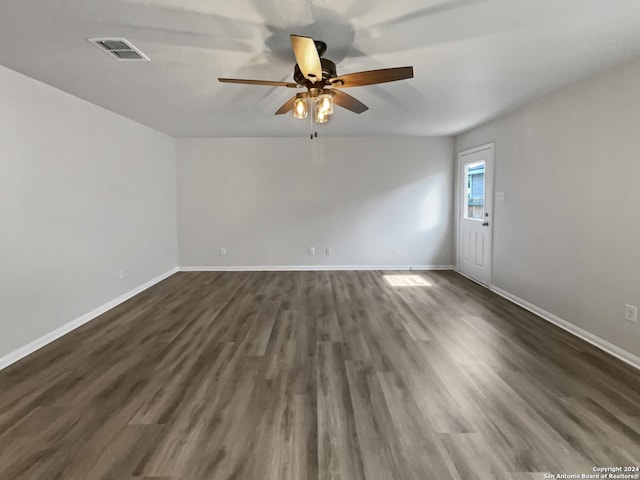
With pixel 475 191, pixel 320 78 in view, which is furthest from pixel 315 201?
pixel 320 78

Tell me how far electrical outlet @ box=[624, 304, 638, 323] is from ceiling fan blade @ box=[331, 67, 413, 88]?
Result: 101 inches

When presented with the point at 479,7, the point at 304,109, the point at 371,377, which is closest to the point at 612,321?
the point at 371,377

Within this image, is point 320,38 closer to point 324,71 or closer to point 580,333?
point 324,71

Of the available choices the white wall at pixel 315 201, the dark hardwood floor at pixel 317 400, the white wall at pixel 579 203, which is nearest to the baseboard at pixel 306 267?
the white wall at pixel 315 201

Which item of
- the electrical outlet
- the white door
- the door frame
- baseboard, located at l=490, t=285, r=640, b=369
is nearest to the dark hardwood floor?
baseboard, located at l=490, t=285, r=640, b=369

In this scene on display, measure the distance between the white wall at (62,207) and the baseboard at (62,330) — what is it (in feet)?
0.16

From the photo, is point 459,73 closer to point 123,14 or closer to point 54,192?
point 123,14

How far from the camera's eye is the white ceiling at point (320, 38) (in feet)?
6.35

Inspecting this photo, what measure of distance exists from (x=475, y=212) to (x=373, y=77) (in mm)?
3870

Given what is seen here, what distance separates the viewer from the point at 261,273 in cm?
603

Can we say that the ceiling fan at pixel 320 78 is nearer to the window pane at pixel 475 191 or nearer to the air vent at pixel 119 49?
the air vent at pixel 119 49

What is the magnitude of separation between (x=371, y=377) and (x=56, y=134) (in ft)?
12.2

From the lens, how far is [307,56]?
1.99 metres

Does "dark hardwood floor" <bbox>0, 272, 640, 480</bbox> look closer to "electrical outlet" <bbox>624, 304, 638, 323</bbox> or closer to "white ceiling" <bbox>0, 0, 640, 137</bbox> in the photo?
"electrical outlet" <bbox>624, 304, 638, 323</bbox>
